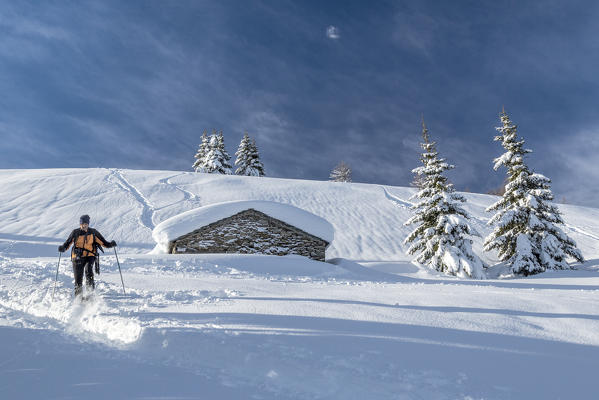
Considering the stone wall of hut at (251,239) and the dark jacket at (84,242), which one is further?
the stone wall of hut at (251,239)

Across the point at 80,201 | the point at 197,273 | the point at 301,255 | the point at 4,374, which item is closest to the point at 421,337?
the point at 4,374

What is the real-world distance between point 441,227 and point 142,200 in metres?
22.2

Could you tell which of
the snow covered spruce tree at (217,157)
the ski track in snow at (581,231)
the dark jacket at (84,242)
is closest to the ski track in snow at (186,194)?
the snow covered spruce tree at (217,157)

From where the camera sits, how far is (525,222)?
58.5ft

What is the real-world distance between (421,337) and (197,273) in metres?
7.10

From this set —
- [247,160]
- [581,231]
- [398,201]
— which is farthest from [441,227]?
[247,160]

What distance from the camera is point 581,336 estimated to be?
Answer: 13.3 ft

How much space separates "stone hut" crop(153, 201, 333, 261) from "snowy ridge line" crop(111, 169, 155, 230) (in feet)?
31.9

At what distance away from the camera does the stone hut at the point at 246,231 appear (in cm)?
1341

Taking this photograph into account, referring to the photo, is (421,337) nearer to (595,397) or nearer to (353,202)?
(595,397)

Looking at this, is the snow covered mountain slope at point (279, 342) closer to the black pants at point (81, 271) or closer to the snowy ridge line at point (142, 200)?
the black pants at point (81, 271)

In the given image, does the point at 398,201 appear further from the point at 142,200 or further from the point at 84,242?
the point at 84,242

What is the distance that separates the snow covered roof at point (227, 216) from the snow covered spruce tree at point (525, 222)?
33.2 feet

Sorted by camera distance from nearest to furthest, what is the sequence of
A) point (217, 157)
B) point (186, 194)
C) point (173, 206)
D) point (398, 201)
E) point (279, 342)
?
point (279, 342) → point (173, 206) → point (186, 194) → point (398, 201) → point (217, 157)
